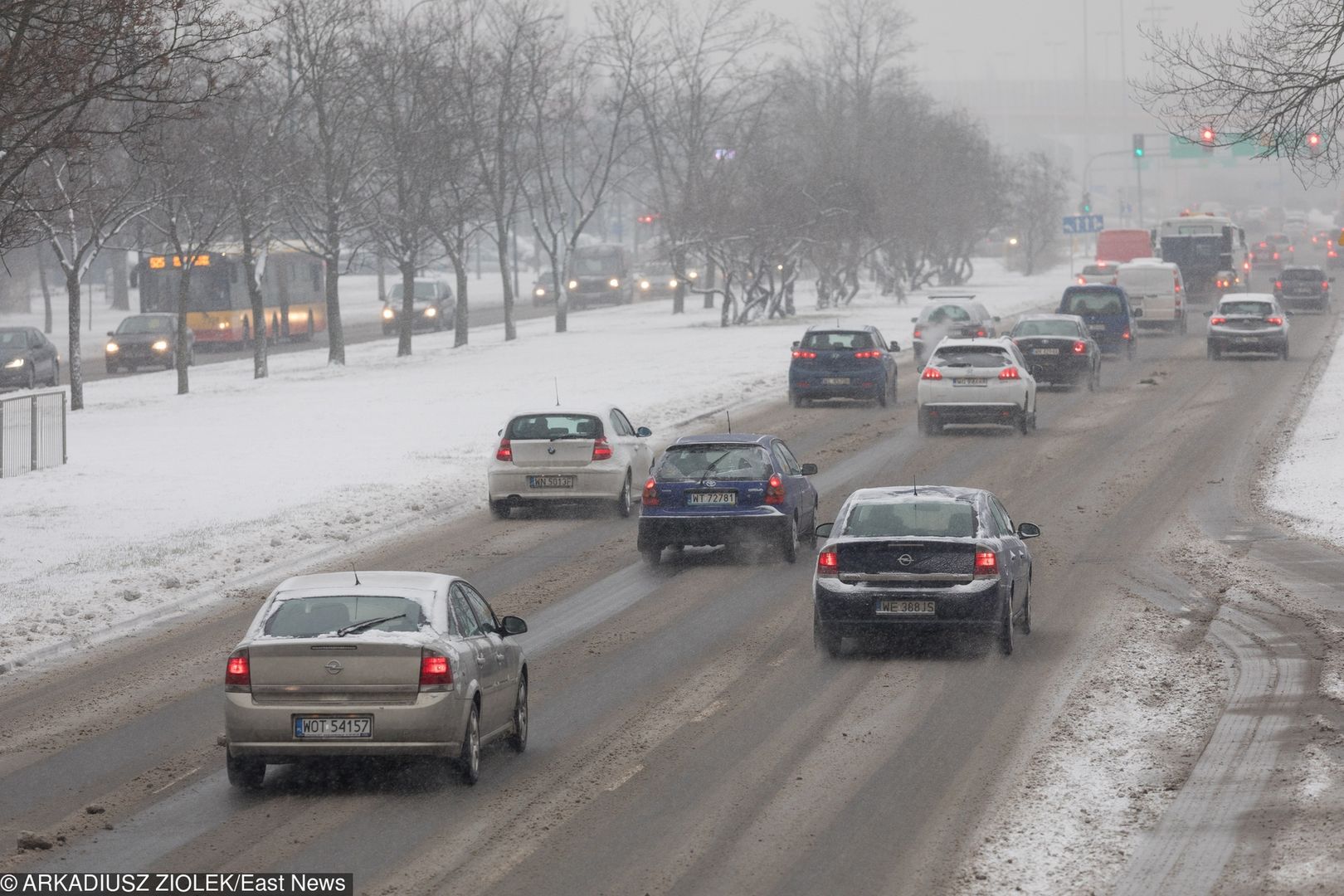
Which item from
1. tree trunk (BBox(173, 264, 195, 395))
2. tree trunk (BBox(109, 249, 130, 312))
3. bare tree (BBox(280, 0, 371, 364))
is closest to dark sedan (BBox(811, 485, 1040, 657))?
tree trunk (BBox(173, 264, 195, 395))

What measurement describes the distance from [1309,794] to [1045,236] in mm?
105422

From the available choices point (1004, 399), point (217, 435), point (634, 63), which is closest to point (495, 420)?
point (217, 435)

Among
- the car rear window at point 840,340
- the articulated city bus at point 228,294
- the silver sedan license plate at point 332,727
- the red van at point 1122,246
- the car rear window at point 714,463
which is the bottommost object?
the silver sedan license plate at point 332,727

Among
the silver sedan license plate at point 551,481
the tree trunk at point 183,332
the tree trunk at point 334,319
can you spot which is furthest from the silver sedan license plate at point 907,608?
the tree trunk at point 334,319

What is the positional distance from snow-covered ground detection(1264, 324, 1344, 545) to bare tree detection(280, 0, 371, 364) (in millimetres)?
25672

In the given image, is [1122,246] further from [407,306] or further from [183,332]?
[183,332]

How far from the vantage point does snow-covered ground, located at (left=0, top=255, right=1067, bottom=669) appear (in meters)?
19.9

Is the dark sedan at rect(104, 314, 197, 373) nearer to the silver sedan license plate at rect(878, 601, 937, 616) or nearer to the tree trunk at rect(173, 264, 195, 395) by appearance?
the tree trunk at rect(173, 264, 195, 395)

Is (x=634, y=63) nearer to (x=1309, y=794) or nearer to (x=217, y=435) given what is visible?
(x=217, y=435)

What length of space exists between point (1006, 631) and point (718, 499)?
214 inches

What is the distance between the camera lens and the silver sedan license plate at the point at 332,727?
10.7m

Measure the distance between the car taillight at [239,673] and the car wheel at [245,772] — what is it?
1.35 feet

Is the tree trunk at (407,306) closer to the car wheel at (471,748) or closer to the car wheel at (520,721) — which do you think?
the car wheel at (520,721)

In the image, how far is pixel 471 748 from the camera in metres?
11.1
